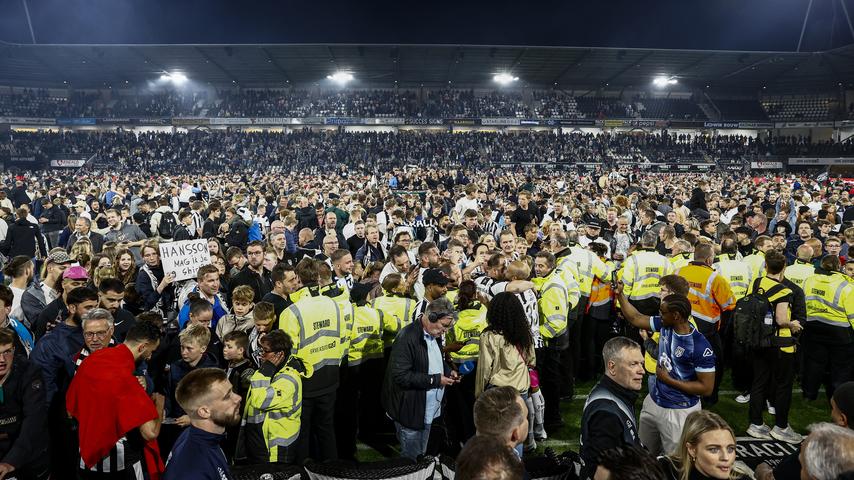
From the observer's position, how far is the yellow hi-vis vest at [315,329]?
12.7 feet

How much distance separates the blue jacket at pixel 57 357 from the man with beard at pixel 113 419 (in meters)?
0.66

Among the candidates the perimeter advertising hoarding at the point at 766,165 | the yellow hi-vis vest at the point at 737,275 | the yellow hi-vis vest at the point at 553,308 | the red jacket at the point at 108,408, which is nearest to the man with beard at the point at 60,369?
the red jacket at the point at 108,408

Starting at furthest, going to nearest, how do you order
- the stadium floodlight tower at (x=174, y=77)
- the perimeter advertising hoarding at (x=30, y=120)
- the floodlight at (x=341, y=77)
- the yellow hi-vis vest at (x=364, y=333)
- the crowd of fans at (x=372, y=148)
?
the perimeter advertising hoarding at (x=30, y=120)
the floodlight at (x=341, y=77)
the stadium floodlight tower at (x=174, y=77)
the crowd of fans at (x=372, y=148)
the yellow hi-vis vest at (x=364, y=333)

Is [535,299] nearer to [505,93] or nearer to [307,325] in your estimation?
[307,325]

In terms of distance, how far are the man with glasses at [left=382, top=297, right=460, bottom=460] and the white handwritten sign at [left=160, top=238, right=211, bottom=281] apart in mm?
3163

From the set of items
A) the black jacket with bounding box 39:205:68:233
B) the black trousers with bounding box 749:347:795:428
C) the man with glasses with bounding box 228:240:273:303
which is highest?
the black jacket with bounding box 39:205:68:233

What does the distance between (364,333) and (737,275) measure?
471cm

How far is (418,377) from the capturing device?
12.1 feet

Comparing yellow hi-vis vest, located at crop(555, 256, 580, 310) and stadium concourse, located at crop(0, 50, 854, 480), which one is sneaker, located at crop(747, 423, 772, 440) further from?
yellow hi-vis vest, located at crop(555, 256, 580, 310)

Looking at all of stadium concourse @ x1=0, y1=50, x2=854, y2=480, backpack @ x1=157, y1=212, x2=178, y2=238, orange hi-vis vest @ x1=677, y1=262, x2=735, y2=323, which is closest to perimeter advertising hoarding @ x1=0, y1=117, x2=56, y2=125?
stadium concourse @ x1=0, y1=50, x2=854, y2=480

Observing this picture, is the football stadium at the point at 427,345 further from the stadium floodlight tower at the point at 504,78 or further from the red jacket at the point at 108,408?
the stadium floodlight tower at the point at 504,78

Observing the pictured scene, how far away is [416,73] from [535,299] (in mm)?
36005

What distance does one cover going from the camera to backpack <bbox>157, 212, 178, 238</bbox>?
30.2ft

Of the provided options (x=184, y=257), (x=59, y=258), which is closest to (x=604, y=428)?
(x=184, y=257)
